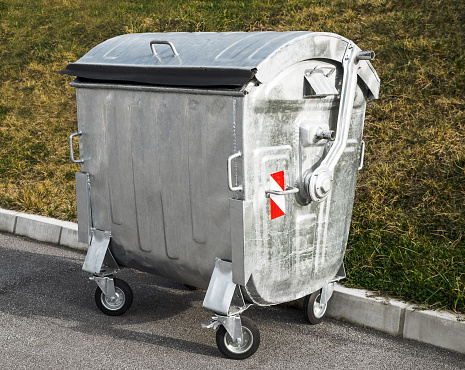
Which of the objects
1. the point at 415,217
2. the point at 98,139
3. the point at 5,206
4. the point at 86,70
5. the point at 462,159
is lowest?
the point at 5,206

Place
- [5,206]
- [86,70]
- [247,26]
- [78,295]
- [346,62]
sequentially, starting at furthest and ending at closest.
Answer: [247,26], [5,206], [78,295], [86,70], [346,62]

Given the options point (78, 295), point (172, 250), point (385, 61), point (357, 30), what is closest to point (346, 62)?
point (172, 250)

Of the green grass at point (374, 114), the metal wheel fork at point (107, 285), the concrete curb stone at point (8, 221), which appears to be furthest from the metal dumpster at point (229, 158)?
the concrete curb stone at point (8, 221)

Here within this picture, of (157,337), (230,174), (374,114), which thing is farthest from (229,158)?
(374,114)

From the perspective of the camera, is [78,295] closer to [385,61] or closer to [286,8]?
[385,61]

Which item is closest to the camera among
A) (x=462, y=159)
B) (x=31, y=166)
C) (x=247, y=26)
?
(x=462, y=159)

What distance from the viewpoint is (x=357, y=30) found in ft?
25.2

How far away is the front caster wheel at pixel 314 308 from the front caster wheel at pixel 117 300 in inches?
47.0

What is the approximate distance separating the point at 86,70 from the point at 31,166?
377 cm

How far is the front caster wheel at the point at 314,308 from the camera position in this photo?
4059mm

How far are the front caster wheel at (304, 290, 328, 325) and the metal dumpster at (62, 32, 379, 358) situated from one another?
17mm

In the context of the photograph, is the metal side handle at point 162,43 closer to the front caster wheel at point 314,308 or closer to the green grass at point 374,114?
the front caster wheel at point 314,308

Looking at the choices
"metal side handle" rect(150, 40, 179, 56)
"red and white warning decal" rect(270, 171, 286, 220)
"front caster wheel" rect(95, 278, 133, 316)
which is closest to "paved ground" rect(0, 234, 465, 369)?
"front caster wheel" rect(95, 278, 133, 316)

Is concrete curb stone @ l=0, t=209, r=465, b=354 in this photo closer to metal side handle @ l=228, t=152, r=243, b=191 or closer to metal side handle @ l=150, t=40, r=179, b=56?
metal side handle @ l=228, t=152, r=243, b=191
